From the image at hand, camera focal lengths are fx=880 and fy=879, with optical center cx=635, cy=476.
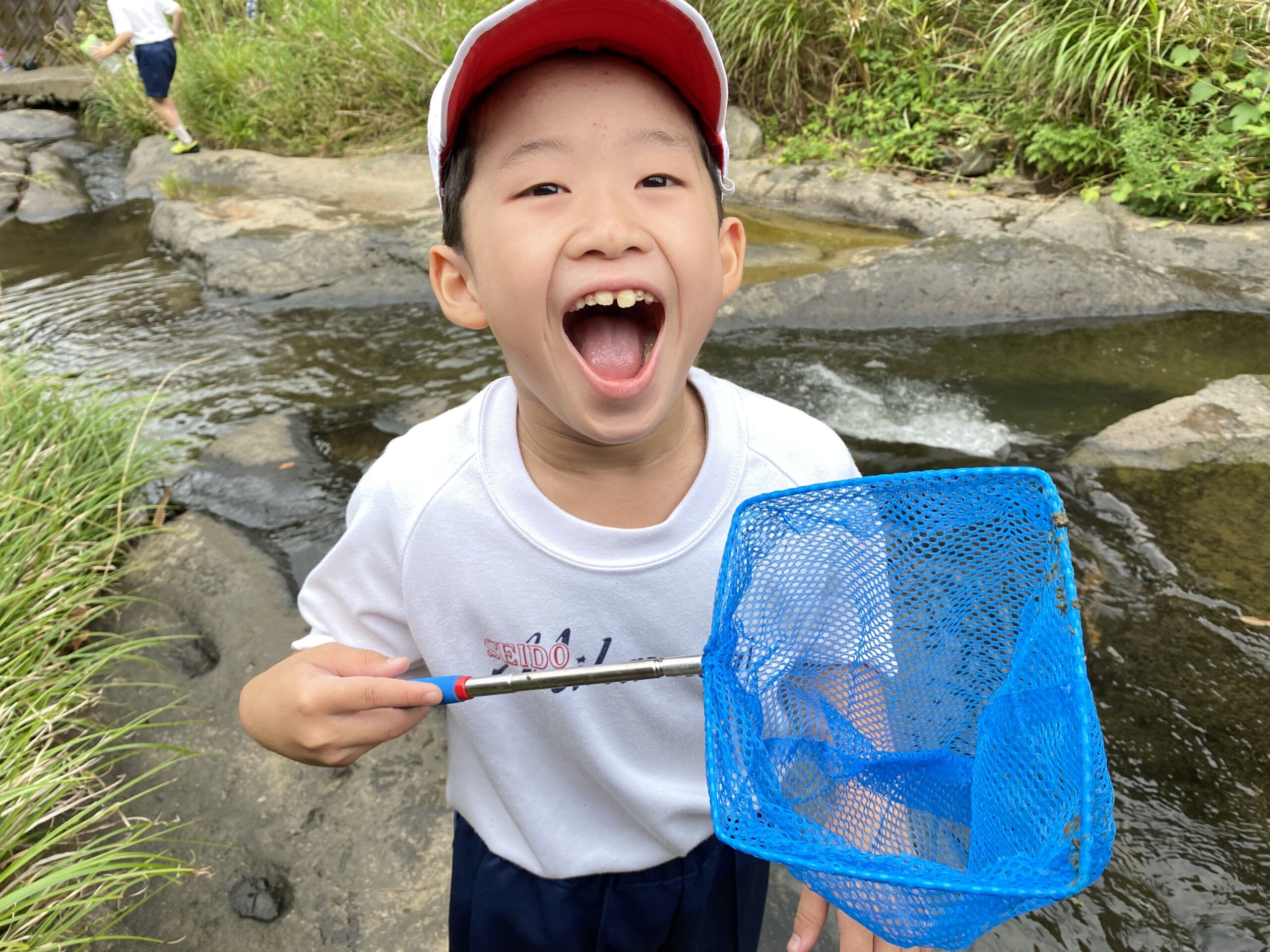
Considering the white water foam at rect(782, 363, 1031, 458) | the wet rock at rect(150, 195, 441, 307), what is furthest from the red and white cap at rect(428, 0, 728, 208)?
the wet rock at rect(150, 195, 441, 307)

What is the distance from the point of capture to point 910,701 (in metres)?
1.37

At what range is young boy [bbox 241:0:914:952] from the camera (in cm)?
113

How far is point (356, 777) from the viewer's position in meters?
2.23

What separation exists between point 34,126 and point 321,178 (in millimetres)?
7506

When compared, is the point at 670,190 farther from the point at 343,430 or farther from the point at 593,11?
the point at 343,430

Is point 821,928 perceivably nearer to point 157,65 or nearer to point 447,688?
point 447,688

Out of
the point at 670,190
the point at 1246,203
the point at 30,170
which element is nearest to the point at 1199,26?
the point at 1246,203

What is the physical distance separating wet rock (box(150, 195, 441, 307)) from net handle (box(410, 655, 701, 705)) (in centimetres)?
503

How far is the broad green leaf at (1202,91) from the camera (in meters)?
5.41

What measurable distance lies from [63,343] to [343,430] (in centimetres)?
274

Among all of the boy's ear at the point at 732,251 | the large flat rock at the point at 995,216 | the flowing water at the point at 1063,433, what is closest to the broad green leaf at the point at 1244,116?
Result: the large flat rock at the point at 995,216

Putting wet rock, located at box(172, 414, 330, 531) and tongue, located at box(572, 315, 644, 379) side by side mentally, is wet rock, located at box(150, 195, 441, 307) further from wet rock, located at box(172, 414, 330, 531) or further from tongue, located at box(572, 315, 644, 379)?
tongue, located at box(572, 315, 644, 379)

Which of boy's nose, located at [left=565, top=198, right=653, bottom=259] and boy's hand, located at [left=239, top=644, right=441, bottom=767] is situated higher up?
boy's nose, located at [left=565, top=198, right=653, bottom=259]

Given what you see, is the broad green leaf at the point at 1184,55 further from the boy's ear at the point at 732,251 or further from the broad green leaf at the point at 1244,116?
the boy's ear at the point at 732,251
